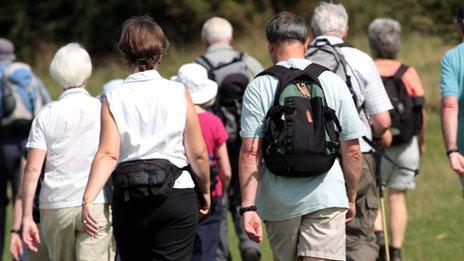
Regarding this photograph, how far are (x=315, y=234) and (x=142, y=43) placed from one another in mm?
1412

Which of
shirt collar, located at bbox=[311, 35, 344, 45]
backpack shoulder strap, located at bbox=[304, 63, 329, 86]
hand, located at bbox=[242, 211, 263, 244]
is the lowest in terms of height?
hand, located at bbox=[242, 211, 263, 244]

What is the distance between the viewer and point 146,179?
6926mm

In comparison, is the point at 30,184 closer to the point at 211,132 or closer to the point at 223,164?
the point at 211,132

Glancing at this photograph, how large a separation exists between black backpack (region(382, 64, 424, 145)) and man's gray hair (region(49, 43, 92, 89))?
3298 millimetres

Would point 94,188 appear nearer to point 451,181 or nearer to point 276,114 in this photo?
point 276,114

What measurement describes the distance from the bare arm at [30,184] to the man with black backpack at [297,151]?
158 cm

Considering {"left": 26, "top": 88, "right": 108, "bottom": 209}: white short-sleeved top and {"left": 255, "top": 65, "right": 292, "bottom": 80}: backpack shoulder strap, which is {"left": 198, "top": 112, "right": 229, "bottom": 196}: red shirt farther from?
{"left": 255, "top": 65, "right": 292, "bottom": 80}: backpack shoulder strap

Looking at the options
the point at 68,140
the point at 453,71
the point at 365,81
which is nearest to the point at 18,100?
the point at 68,140

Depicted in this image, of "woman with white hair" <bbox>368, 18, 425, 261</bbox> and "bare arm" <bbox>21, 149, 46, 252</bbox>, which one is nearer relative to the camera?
"bare arm" <bbox>21, 149, 46, 252</bbox>

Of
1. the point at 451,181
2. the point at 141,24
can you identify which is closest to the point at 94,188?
the point at 141,24

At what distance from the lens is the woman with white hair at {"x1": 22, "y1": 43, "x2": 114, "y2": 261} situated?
8109mm

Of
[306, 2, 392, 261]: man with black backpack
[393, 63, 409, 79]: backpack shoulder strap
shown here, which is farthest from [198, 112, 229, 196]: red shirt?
[393, 63, 409, 79]: backpack shoulder strap

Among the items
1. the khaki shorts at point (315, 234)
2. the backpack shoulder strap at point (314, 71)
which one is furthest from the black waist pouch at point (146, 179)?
the backpack shoulder strap at point (314, 71)

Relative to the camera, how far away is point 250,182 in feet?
23.2
